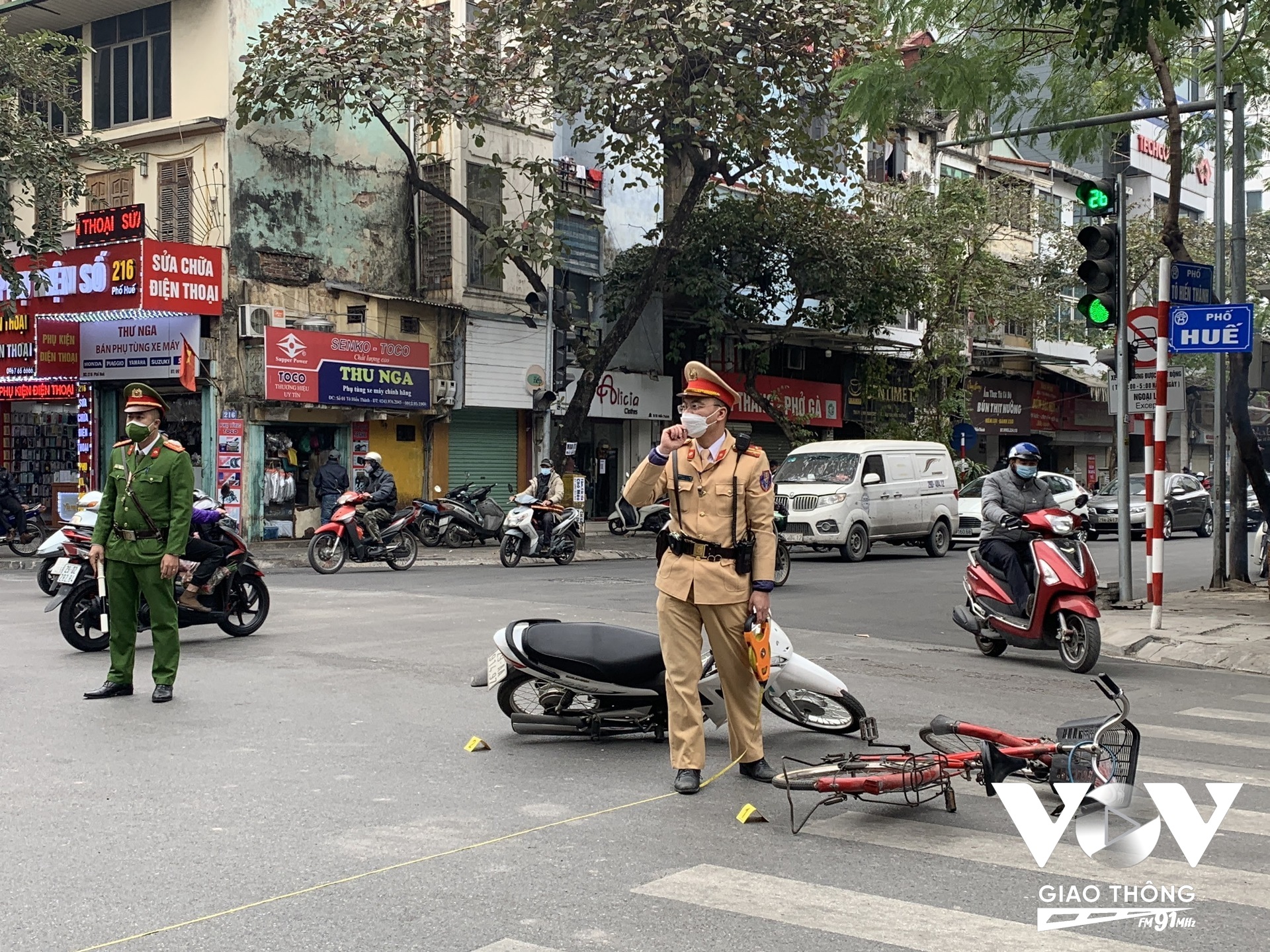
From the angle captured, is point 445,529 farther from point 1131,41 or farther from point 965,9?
point 1131,41

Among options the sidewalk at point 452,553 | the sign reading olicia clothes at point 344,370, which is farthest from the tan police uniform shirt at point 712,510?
the sign reading olicia clothes at point 344,370

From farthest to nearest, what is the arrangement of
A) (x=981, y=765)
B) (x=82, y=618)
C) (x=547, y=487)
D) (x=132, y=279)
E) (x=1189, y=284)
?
(x=132, y=279), (x=547, y=487), (x=1189, y=284), (x=82, y=618), (x=981, y=765)

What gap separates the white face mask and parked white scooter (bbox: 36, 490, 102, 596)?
7.10m

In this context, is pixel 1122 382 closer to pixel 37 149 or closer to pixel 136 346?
pixel 37 149

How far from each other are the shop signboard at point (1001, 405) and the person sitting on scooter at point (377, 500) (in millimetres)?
25425

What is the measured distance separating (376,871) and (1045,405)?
43.6m

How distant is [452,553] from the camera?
75.3ft

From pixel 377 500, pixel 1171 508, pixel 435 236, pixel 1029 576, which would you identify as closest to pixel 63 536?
pixel 377 500

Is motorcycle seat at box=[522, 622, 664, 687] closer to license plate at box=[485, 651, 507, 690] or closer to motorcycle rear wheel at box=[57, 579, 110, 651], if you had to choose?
license plate at box=[485, 651, 507, 690]

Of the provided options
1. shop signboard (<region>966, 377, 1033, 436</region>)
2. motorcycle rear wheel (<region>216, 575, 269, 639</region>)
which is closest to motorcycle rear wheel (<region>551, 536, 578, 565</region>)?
motorcycle rear wheel (<region>216, 575, 269, 639</region>)

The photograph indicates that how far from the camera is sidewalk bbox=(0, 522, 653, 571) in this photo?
19953 millimetres

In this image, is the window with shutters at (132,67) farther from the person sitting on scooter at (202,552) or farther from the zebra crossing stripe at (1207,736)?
the zebra crossing stripe at (1207,736)

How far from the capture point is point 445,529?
2367 cm

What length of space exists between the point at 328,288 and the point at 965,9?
14.4m
